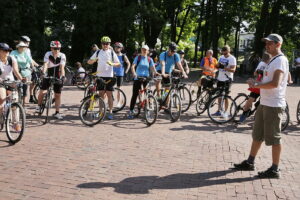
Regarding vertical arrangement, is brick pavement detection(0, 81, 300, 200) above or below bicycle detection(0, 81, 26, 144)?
below

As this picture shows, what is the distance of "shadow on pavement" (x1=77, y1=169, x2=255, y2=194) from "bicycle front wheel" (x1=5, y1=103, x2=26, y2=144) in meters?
2.29

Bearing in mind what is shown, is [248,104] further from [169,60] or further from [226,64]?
[169,60]

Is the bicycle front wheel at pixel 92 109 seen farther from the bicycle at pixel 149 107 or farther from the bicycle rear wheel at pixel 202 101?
the bicycle rear wheel at pixel 202 101

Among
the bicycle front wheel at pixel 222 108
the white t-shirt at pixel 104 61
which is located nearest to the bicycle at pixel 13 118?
the white t-shirt at pixel 104 61

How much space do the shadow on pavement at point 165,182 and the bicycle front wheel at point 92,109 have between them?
3466mm

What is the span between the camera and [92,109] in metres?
8.34

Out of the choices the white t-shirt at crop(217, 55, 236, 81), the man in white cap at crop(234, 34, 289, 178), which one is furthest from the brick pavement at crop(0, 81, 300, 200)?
the white t-shirt at crop(217, 55, 236, 81)

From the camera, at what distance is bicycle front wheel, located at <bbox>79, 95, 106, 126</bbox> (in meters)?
8.30

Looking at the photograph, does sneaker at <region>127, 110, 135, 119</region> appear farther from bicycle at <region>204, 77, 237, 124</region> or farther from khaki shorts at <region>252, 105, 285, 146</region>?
khaki shorts at <region>252, 105, 285, 146</region>

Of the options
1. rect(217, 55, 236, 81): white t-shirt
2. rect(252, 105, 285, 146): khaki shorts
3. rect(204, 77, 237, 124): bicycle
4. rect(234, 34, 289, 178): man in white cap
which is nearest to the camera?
rect(234, 34, 289, 178): man in white cap

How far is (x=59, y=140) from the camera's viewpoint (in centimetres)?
693

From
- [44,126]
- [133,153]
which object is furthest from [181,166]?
[44,126]

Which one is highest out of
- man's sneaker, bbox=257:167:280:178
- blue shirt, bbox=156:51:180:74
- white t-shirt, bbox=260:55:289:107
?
A: blue shirt, bbox=156:51:180:74

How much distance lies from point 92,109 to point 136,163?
294 centimetres
